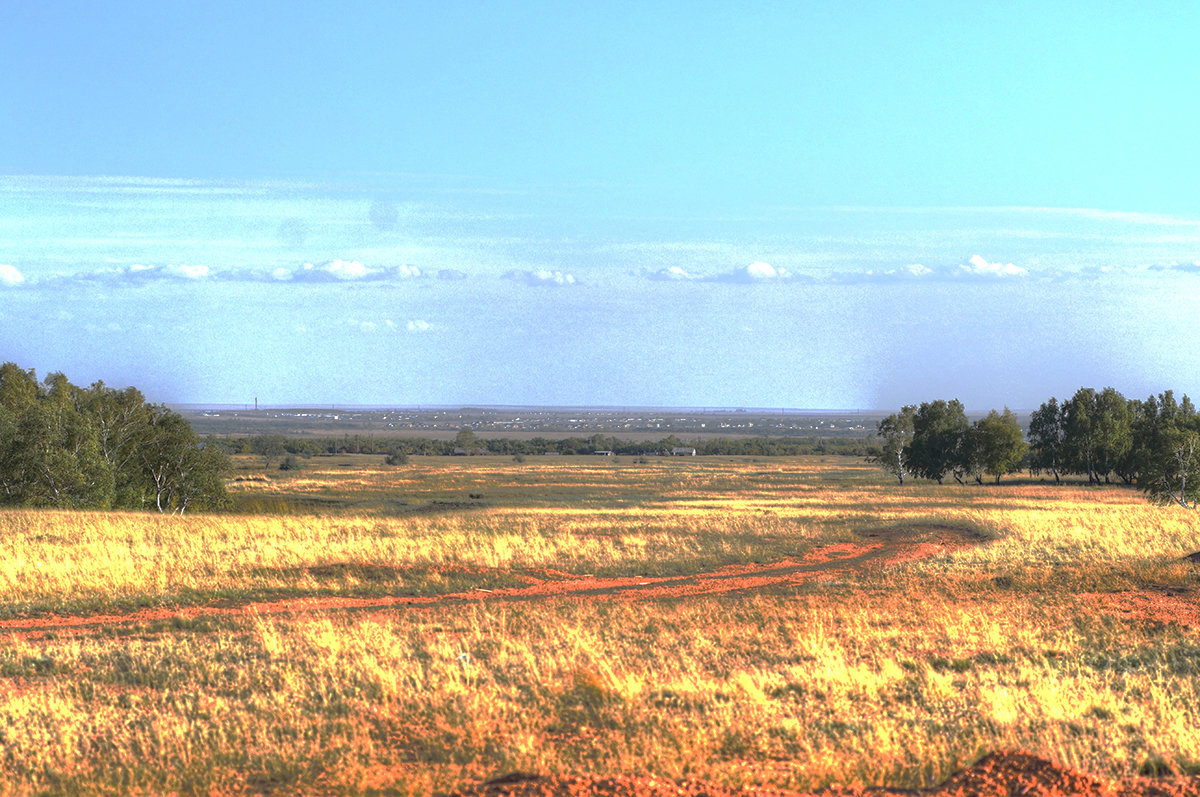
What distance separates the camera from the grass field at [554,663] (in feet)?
36.3

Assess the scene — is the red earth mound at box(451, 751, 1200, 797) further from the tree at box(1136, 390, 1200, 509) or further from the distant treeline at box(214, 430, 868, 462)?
the distant treeline at box(214, 430, 868, 462)

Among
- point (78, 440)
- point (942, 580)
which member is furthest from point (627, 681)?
point (78, 440)

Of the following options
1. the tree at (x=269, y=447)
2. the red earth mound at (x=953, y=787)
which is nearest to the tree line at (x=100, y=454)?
the red earth mound at (x=953, y=787)

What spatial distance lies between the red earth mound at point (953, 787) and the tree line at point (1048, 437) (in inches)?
2795

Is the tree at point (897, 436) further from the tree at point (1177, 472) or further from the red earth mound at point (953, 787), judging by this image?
the red earth mound at point (953, 787)

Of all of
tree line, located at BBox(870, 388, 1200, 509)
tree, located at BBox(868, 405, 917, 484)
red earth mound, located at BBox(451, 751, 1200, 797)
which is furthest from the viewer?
tree, located at BBox(868, 405, 917, 484)

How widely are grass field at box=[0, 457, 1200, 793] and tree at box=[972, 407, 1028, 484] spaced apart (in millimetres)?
46856

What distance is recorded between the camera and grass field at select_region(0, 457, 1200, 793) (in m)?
11.1

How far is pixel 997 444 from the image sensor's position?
82562 millimetres

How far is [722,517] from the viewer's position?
4891 cm

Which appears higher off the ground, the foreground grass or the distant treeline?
the foreground grass

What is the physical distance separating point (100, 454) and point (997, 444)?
63.7 m

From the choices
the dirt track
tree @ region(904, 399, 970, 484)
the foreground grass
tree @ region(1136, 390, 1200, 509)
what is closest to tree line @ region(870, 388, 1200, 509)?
tree @ region(904, 399, 970, 484)

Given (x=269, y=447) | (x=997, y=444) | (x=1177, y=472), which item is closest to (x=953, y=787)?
(x=1177, y=472)
